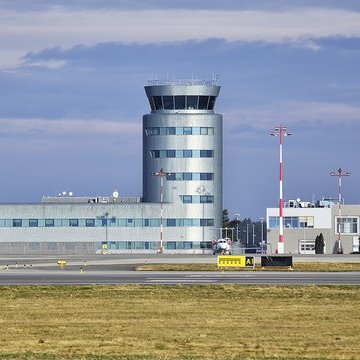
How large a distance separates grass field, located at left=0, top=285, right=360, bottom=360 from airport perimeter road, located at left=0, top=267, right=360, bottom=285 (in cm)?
668

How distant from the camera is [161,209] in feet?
438

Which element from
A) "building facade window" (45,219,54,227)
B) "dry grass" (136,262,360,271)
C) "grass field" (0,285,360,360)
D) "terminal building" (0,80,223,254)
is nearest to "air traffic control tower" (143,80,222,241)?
"terminal building" (0,80,223,254)

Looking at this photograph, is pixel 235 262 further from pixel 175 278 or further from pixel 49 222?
pixel 49 222

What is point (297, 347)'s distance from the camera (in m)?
32.1

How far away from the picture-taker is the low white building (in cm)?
14525

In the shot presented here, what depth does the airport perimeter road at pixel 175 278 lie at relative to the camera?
2437 inches

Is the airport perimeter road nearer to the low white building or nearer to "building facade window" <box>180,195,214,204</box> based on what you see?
"building facade window" <box>180,195,214,204</box>

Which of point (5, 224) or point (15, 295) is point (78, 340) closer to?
point (15, 295)

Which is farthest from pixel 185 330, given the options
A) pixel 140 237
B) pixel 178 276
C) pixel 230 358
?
pixel 140 237

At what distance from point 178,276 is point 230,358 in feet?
131

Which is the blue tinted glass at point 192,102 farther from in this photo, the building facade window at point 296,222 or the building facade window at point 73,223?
the building facade window at point 296,222

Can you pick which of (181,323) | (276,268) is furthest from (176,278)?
(181,323)

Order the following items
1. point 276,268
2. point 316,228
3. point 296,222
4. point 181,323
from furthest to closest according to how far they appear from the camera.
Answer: point 296,222
point 316,228
point 276,268
point 181,323

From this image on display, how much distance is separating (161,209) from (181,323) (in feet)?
313
